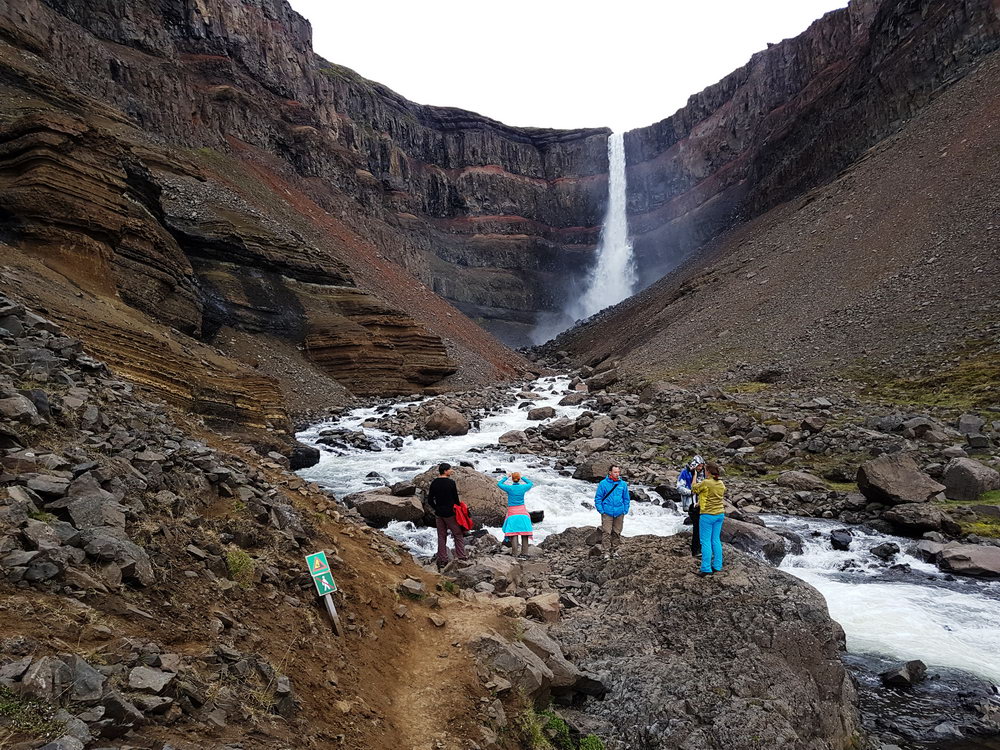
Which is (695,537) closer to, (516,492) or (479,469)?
(516,492)

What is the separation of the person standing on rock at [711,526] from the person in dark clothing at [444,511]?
4.32 meters

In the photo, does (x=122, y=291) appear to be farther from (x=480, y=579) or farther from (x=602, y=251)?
(x=602, y=251)

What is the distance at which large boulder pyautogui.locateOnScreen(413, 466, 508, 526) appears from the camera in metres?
13.6

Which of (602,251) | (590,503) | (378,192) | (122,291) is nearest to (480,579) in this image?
(590,503)

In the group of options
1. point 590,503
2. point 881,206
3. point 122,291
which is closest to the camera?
point 590,503

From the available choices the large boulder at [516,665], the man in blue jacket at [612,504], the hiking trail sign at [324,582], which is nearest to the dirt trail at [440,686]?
the large boulder at [516,665]

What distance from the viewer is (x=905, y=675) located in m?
7.94

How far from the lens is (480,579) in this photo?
29.8 ft

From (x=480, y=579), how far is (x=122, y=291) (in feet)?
62.7

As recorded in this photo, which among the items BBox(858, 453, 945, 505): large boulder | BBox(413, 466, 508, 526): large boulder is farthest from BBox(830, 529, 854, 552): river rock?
BBox(413, 466, 508, 526): large boulder

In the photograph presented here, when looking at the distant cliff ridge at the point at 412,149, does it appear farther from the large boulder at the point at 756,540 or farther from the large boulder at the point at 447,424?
the large boulder at the point at 756,540

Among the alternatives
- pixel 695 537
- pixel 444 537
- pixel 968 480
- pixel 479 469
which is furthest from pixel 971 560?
pixel 479 469

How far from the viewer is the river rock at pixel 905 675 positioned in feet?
26.1

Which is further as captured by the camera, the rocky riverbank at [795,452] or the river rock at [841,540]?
the rocky riverbank at [795,452]
